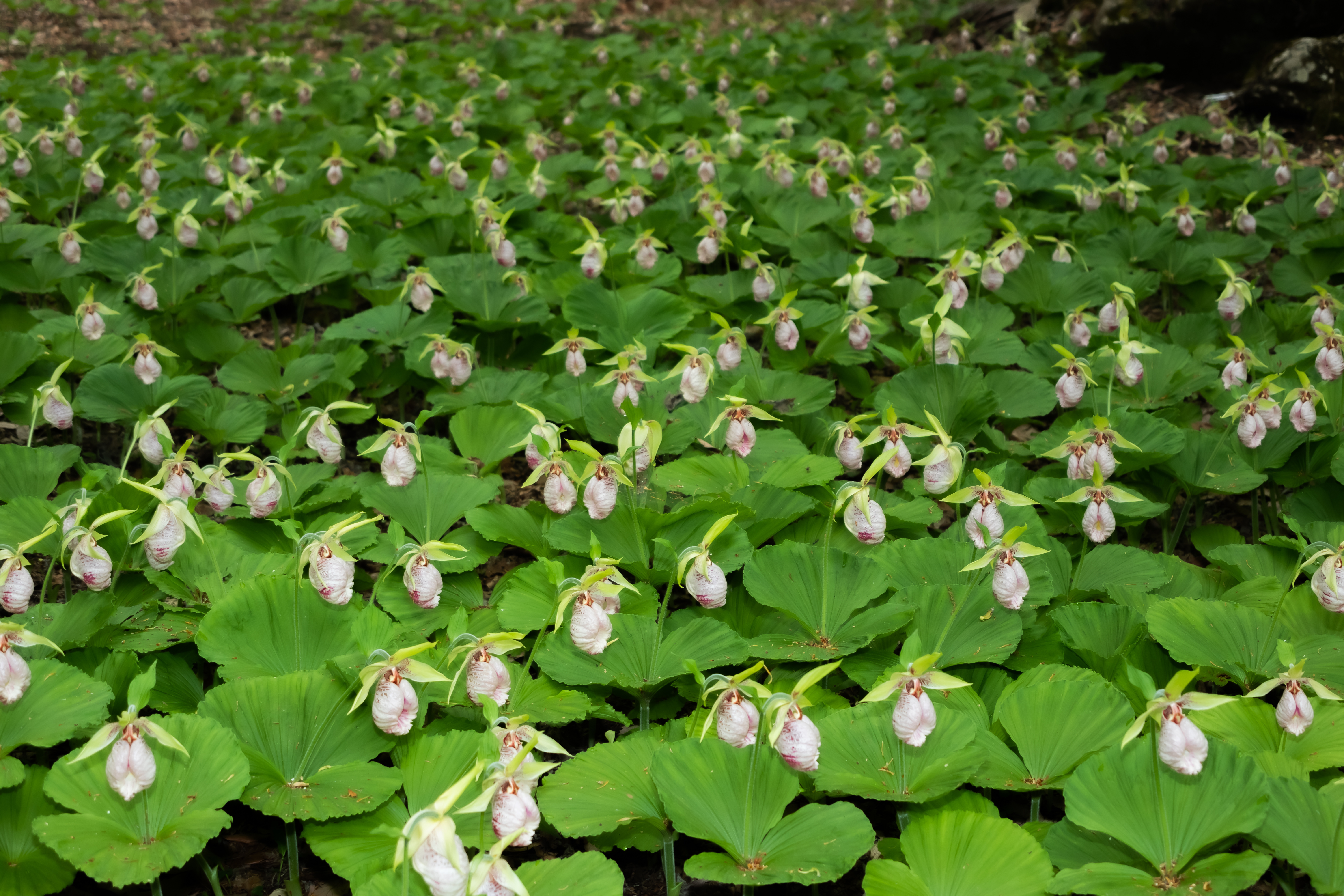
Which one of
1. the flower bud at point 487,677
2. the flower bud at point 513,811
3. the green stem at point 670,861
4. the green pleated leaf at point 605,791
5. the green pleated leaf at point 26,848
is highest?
the flower bud at point 513,811

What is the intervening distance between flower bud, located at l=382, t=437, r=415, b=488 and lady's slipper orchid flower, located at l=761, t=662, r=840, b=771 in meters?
1.46

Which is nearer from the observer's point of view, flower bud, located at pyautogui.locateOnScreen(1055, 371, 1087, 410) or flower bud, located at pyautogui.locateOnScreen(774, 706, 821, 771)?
flower bud, located at pyautogui.locateOnScreen(774, 706, 821, 771)

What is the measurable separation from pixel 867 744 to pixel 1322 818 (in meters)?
0.84

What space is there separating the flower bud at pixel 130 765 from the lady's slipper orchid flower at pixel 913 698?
4.54 ft

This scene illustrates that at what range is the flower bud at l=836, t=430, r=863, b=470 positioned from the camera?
2869 mm

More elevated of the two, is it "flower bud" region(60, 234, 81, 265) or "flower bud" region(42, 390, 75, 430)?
"flower bud" region(42, 390, 75, 430)

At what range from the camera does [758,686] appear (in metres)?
1.90

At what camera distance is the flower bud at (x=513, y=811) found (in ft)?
5.22

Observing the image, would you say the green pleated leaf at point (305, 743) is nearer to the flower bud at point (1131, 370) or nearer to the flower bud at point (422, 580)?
the flower bud at point (422, 580)

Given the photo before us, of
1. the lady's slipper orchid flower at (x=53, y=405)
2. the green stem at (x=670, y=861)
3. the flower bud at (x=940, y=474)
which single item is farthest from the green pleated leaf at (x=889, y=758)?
the lady's slipper orchid flower at (x=53, y=405)

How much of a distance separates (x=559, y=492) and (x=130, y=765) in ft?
4.20

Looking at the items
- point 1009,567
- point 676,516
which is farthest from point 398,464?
point 1009,567

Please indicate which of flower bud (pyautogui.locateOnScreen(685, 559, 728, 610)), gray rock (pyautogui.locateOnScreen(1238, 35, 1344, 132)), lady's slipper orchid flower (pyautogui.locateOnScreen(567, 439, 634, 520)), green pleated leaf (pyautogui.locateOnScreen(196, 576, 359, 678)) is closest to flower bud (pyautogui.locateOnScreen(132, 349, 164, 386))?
green pleated leaf (pyautogui.locateOnScreen(196, 576, 359, 678))

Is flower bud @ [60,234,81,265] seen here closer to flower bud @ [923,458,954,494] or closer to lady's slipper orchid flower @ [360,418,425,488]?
lady's slipper orchid flower @ [360,418,425,488]
